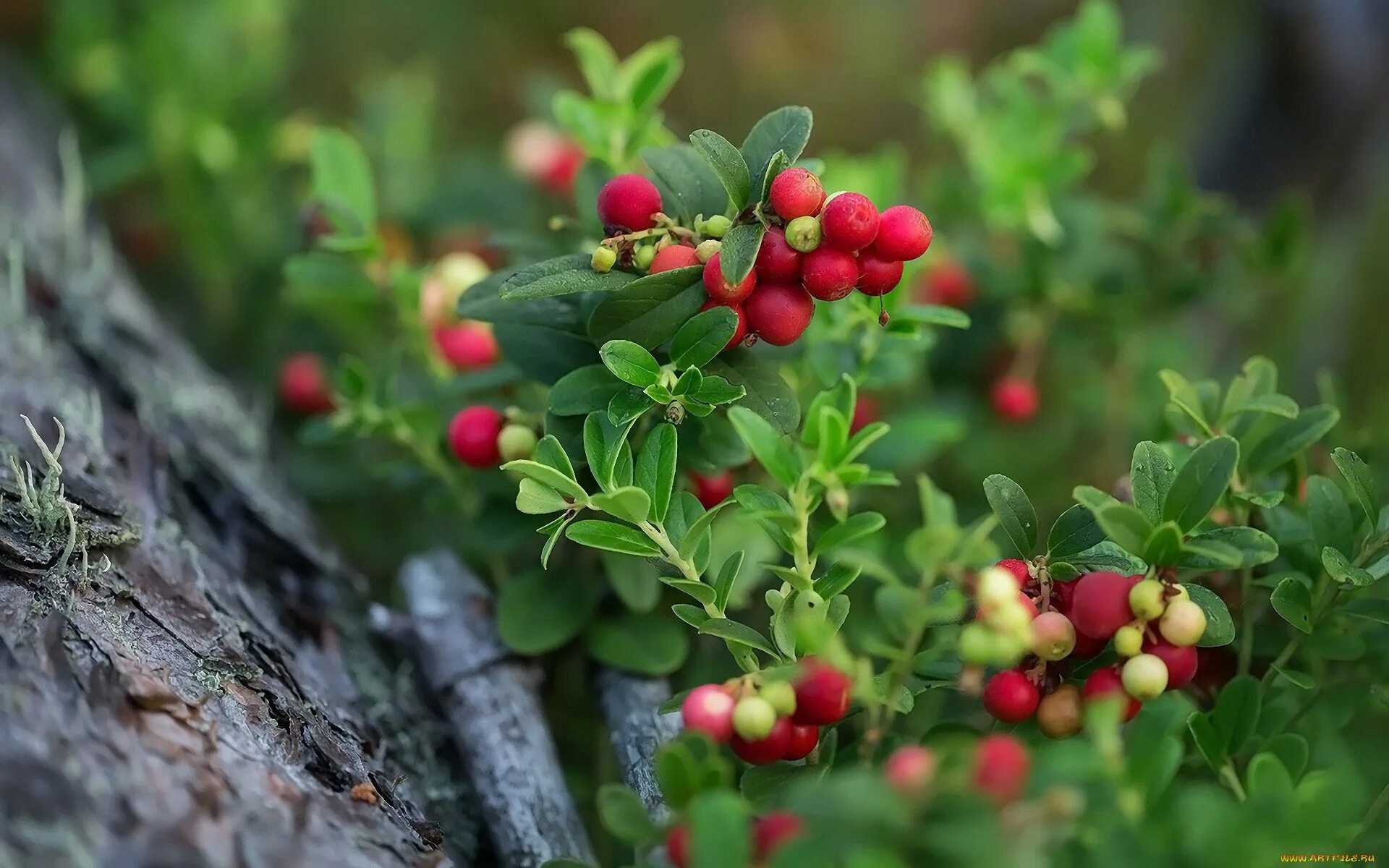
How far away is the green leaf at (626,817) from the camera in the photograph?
2.73 feet

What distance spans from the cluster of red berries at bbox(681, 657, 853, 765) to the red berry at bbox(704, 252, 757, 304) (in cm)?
32

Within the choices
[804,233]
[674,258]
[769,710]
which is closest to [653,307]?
[674,258]

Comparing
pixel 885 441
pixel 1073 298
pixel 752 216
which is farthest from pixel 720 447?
pixel 1073 298

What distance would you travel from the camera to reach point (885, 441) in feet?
4.64

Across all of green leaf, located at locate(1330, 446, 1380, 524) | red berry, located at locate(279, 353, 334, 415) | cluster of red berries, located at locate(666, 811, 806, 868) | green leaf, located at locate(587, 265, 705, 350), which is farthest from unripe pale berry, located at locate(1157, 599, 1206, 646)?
red berry, located at locate(279, 353, 334, 415)

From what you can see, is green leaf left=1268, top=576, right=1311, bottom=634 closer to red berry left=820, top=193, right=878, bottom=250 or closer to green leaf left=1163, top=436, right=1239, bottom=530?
green leaf left=1163, top=436, right=1239, bottom=530

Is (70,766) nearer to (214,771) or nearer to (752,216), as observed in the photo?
(214,771)

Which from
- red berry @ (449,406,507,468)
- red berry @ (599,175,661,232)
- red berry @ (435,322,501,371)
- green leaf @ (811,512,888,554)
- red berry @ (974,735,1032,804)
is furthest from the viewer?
red berry @ (435,322,501,371)

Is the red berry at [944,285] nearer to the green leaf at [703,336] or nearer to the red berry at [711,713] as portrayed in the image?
the green leaf at [703,336]

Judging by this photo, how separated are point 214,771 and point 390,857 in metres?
0.15

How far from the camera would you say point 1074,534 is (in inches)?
39.3

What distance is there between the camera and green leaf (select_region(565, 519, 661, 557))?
1.00m

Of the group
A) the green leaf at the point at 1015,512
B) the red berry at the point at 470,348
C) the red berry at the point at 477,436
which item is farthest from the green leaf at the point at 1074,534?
the red berry at the point at 470,348

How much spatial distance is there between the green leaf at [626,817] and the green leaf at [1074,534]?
0.42 metres
